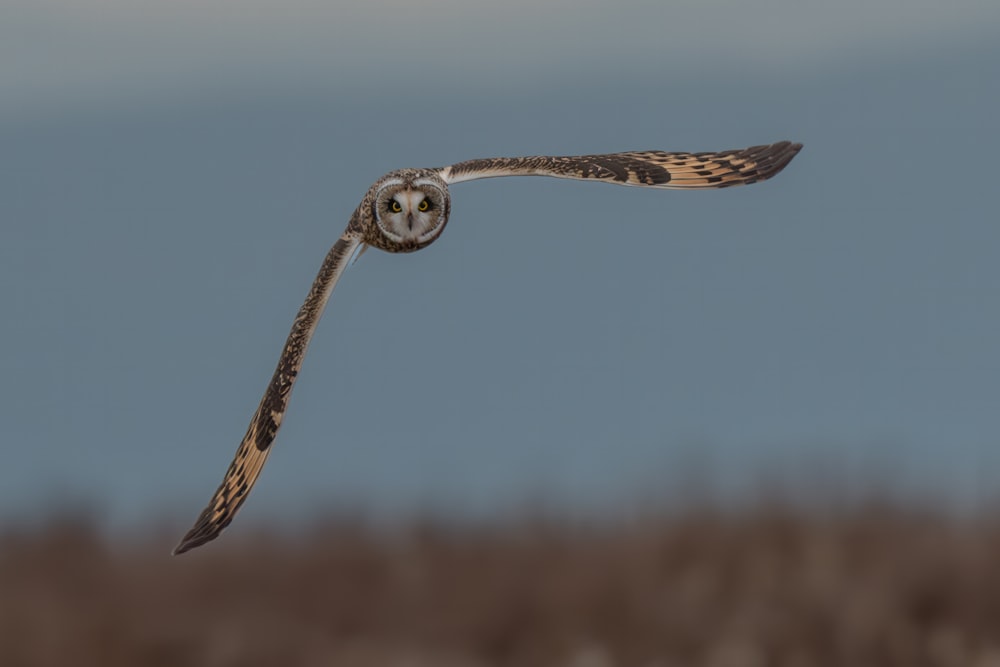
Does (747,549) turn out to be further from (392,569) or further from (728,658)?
(392,569)

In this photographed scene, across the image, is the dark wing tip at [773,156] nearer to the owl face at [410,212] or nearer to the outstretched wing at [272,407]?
the owl face at [410,212]

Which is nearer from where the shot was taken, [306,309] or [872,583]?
[306,309]

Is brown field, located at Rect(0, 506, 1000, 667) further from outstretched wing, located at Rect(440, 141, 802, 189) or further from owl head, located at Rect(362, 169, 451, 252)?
owl head, located at Rect(362, 169, 451, 252)

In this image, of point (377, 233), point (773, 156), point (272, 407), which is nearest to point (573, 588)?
point (773, 156)

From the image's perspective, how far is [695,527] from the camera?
12.6 meters

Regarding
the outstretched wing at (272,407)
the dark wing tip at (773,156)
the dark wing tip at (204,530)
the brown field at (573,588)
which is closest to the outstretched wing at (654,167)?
the dark wing tip at (773,156)

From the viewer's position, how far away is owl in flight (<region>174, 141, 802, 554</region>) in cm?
512

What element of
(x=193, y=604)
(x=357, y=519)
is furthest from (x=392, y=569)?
(x=193, y=604)

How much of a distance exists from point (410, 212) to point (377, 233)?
0.47 feet

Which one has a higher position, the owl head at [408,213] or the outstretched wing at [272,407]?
the owl head at [408,213]

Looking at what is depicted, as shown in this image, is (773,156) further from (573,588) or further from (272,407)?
(573,588)

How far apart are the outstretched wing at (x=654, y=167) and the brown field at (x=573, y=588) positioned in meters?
5.44

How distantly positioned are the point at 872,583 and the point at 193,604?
522cm

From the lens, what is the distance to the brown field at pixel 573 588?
1154 cm
